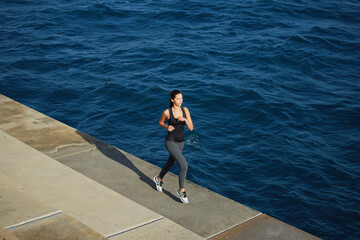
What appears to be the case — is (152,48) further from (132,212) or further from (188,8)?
(132,212)

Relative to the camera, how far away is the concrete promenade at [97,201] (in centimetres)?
483

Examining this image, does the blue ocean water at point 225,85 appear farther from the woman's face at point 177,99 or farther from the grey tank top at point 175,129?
the woman's face at point 177,99

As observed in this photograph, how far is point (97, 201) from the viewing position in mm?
5746

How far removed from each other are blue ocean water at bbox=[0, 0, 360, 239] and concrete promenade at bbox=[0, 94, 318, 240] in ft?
8.04

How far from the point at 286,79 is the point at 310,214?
24.8 ft

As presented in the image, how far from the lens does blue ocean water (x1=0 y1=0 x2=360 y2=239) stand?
374 inches

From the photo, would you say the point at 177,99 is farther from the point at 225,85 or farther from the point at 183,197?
the point at 225,85

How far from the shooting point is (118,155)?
7.81m

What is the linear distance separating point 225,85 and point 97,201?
31.4ft

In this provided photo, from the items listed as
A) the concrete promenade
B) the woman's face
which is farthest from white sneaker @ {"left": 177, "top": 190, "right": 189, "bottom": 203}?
the woman's face

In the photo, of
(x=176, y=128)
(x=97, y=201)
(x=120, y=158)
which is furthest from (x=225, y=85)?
(x=97, y=201)

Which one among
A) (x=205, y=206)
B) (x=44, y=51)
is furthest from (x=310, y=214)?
(x=44, y=51)

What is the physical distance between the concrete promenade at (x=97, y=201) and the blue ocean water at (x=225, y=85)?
2449 mm

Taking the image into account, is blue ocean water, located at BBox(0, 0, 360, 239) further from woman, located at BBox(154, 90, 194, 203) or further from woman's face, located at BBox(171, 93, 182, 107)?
woman's face, located at BBox(171, 93, 182, 107)
